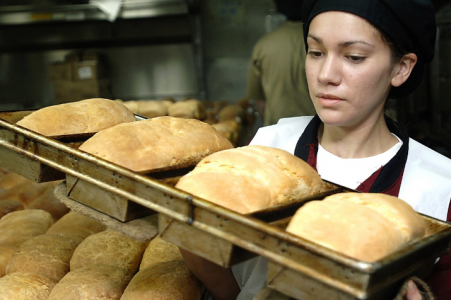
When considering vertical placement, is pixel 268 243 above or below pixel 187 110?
above

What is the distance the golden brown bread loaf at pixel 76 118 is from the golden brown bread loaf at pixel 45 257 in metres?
0.71

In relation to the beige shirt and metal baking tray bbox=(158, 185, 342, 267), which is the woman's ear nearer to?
metal baking tray bbox=(158, 185, 342, 267)

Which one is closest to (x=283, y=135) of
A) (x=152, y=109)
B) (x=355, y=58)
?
(x=355, y=58)

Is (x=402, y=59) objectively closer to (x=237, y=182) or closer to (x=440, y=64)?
(x=237, y=182)

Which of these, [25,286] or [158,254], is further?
[158,254]

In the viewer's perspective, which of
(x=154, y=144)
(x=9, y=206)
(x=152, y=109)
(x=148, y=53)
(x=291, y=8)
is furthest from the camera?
(x=148, y=53)

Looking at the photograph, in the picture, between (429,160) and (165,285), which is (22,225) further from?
(429,160)

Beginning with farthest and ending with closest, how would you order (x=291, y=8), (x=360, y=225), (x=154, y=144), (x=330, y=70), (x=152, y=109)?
1. (x=152, y=109)
2. (x=291, y=8)
3. (x=330, y=70)
4. (x=154, y=144)
5. (x=360, y=225)

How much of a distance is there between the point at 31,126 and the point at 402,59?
1204mm

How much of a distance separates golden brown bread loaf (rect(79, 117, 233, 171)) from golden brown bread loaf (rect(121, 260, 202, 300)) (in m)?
0.52

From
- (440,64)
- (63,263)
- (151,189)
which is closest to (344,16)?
(151,189)

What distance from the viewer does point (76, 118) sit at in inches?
55.2

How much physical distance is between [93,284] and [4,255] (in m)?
0.53

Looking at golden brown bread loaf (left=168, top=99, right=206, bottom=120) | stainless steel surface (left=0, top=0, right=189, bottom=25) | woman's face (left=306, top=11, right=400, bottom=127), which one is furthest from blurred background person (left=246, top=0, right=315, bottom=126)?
woman's face (left=306, top=11, right=400, bottom=127)
